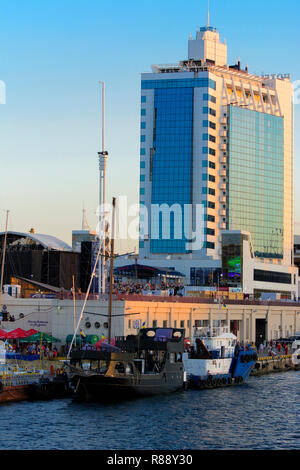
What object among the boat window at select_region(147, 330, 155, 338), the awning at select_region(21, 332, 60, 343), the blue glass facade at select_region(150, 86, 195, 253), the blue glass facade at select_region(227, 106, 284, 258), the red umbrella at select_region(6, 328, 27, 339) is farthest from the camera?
the blue glass facade at select_region(227, 106, 284, 258)

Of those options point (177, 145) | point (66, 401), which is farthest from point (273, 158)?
point (66, 401)

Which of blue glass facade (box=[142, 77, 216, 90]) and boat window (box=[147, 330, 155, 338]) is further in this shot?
blue glass facade (box=[142, 77, 216, 90])

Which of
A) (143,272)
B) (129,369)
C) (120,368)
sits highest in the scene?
(143,272)

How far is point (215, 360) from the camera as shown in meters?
85.0

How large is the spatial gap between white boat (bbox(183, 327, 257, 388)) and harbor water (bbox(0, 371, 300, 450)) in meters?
5.31

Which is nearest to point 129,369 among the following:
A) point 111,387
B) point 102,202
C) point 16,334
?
point 111,387

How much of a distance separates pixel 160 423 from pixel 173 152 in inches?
4014

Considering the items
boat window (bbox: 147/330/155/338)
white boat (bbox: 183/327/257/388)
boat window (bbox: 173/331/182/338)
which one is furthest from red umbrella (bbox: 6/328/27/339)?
white boat (bbox: 183/327/257/388)

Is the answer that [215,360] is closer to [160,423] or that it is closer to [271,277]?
[160,423]

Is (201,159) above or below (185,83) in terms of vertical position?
below

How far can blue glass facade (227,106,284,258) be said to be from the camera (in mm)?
165000

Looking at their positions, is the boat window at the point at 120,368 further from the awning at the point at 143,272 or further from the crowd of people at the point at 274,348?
the awning at the point at 143,272

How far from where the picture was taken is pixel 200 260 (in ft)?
517

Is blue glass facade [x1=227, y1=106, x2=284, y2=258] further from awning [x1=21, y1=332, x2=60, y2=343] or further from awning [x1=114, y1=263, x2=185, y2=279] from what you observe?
awning [x1=21, y1=332, x2=60, y2=343]
